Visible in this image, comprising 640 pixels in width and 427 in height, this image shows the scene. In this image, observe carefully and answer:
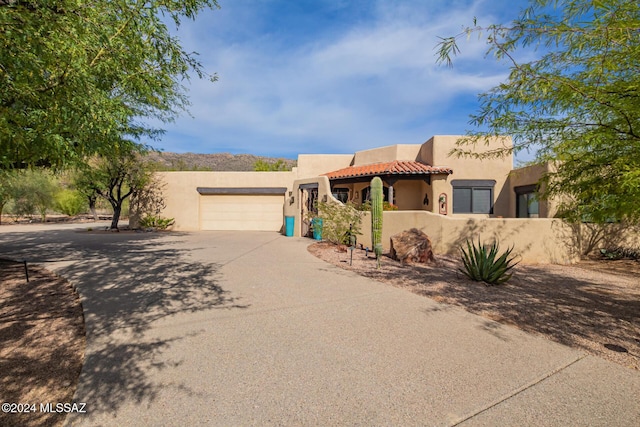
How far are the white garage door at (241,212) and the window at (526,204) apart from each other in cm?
1350

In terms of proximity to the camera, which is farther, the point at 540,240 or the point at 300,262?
the point at 540,240

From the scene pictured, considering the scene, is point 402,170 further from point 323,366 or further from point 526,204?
point 323,366

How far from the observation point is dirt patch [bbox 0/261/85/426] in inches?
107

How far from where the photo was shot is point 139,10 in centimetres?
395

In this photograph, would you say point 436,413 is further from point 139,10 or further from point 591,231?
point 591,231

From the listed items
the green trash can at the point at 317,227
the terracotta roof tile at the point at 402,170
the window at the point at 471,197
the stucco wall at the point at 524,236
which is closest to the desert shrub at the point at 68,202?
the green trash can at the point at 317,227

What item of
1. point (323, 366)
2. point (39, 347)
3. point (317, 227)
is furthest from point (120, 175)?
point (323, 366)

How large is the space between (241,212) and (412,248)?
1392 centimetres

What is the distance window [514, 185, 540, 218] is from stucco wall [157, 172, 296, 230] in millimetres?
12785

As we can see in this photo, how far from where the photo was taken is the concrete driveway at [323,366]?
251 cm

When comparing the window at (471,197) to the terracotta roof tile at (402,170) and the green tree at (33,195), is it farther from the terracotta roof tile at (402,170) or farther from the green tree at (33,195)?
the green tree at (33,195)

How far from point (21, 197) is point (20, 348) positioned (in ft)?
116

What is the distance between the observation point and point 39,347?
146 inches

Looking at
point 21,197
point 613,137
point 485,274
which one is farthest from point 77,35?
point 21,197
